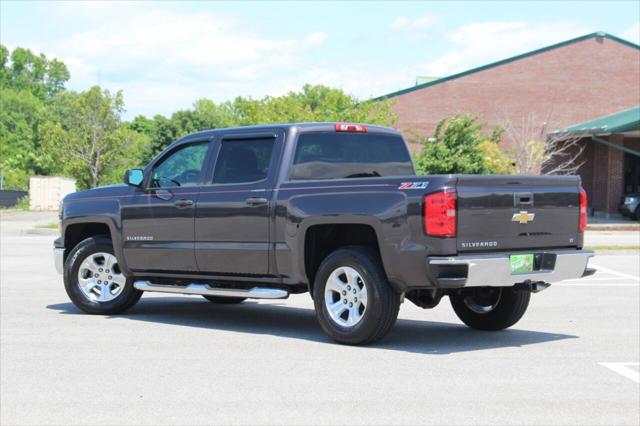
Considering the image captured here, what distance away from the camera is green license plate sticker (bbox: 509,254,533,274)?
8588 millimetres

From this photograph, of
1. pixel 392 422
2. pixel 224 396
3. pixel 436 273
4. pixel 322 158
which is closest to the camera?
pixel 392 422

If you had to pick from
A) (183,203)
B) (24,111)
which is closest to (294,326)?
(183,203)

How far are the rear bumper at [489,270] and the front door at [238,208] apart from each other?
204 centimetres

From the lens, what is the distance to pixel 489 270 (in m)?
8.36

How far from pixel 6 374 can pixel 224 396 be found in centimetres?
190

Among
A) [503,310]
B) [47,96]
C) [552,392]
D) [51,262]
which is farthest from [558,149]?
[47,96]

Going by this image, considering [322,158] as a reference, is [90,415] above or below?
below

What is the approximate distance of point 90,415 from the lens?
6.16m

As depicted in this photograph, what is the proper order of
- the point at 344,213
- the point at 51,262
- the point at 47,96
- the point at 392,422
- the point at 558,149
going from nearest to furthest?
the point at 392,422 → the point at 344,213 → the point at 51,262 → the point at 558,149 → the point at 47,96

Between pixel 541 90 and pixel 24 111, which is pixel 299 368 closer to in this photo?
pixel 541 90

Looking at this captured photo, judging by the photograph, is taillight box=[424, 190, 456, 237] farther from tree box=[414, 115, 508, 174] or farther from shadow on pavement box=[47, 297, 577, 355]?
tree box=[414, 115, 508, 174]

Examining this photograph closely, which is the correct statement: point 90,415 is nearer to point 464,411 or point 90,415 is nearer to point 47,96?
point 464,411

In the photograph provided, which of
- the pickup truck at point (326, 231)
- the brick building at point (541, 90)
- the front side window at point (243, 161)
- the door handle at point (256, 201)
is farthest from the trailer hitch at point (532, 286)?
the brick building at point (541, 90)

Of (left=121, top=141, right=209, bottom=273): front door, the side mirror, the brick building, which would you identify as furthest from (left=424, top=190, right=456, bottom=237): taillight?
the brick building
